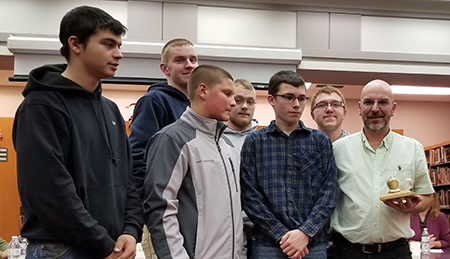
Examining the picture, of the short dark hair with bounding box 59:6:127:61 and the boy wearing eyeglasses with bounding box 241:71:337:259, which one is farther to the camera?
the boy wearing eyeglasses with bounding box 241:71:337:259

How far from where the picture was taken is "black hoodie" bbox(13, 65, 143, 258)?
151cm

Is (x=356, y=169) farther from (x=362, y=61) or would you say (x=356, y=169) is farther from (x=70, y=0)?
(x=70, y=0)

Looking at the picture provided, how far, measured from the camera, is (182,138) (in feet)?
6.51

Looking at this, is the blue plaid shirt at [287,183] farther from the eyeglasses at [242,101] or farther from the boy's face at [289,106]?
the eyeglasses at [242,101]

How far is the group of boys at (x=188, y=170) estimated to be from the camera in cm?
155

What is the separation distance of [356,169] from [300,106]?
0.43 m

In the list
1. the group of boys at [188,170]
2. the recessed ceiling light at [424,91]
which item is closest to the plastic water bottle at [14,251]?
the group of boys at [188,170]

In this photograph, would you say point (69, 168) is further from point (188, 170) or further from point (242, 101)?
point (242, 101)

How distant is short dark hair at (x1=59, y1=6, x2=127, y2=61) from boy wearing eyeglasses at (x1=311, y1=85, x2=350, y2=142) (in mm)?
1857

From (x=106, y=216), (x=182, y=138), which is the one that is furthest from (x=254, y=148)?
(x=106, y=216)

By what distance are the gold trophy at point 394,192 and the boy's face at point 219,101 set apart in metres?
0.82

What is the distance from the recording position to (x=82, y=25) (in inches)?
67.5

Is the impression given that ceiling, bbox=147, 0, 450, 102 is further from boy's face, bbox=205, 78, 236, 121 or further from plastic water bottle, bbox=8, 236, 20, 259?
boy's face, bbox=205, 78, 236, 121

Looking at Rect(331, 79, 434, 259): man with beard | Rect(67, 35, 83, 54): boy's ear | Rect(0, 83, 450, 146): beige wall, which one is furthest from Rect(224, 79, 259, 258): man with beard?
Rect(0, 83, 450, 146): beige wall
